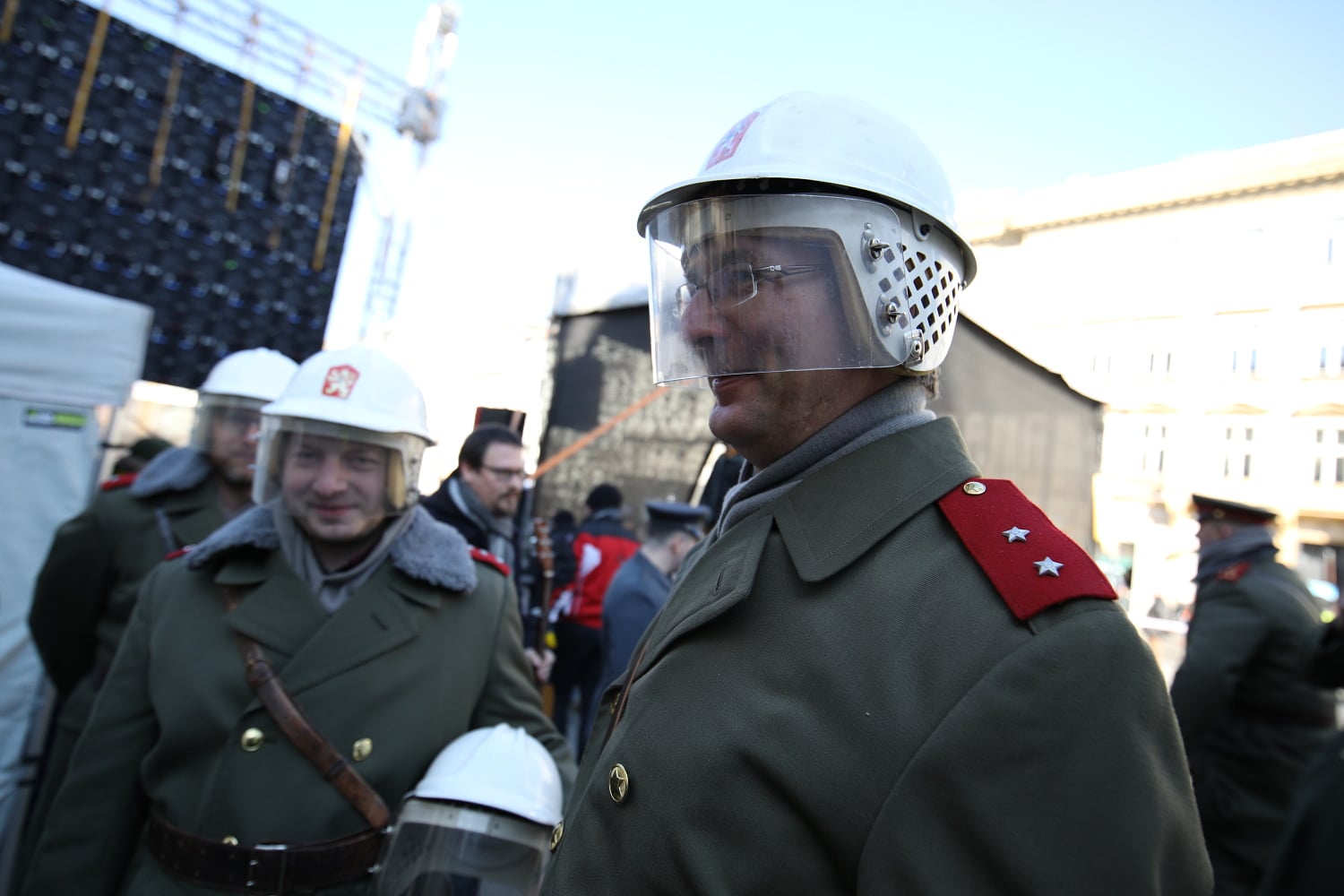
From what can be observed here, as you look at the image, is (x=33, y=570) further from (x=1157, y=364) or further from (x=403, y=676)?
(x=1157, y=364)

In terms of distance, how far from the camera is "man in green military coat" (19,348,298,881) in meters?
2.92

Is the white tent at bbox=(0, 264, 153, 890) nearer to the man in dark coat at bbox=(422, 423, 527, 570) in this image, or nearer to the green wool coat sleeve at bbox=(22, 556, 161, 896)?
the man in dark coat at bbox=(422, 423, 527, 570)

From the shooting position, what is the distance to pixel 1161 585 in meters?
19.1

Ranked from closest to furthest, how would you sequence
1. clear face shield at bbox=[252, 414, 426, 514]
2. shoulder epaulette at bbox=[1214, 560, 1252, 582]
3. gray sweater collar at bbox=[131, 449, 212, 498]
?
clear face shield at bbox=[252, 414, 426, 514] → gray sweater collar at bbox=[131, 449, 212, 498] → shoulder epaulette at bbox=[1214, 560, 1252, 582]

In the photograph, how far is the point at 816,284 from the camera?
124 centimetres

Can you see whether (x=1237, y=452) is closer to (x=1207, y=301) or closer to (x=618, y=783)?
(x=1207, y=301)

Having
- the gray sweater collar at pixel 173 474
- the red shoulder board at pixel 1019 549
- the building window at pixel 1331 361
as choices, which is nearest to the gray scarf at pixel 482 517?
the gray sweater collar at pixel 173 474

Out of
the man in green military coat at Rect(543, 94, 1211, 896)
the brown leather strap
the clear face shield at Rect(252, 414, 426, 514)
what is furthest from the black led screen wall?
the man in green military coat at Rect(543, 94, 1211, 896)

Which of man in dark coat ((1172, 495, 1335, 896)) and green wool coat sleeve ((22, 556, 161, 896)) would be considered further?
man in dark coat ((1172, 495, 1335, 896))

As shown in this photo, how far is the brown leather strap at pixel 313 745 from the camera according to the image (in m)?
1.90

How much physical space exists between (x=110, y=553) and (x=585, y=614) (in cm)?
305

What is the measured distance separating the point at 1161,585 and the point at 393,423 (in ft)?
69.6

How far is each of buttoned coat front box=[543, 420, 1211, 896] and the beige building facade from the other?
289 centimetres

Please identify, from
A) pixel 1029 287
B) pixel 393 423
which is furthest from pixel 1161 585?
pixel 393 423
